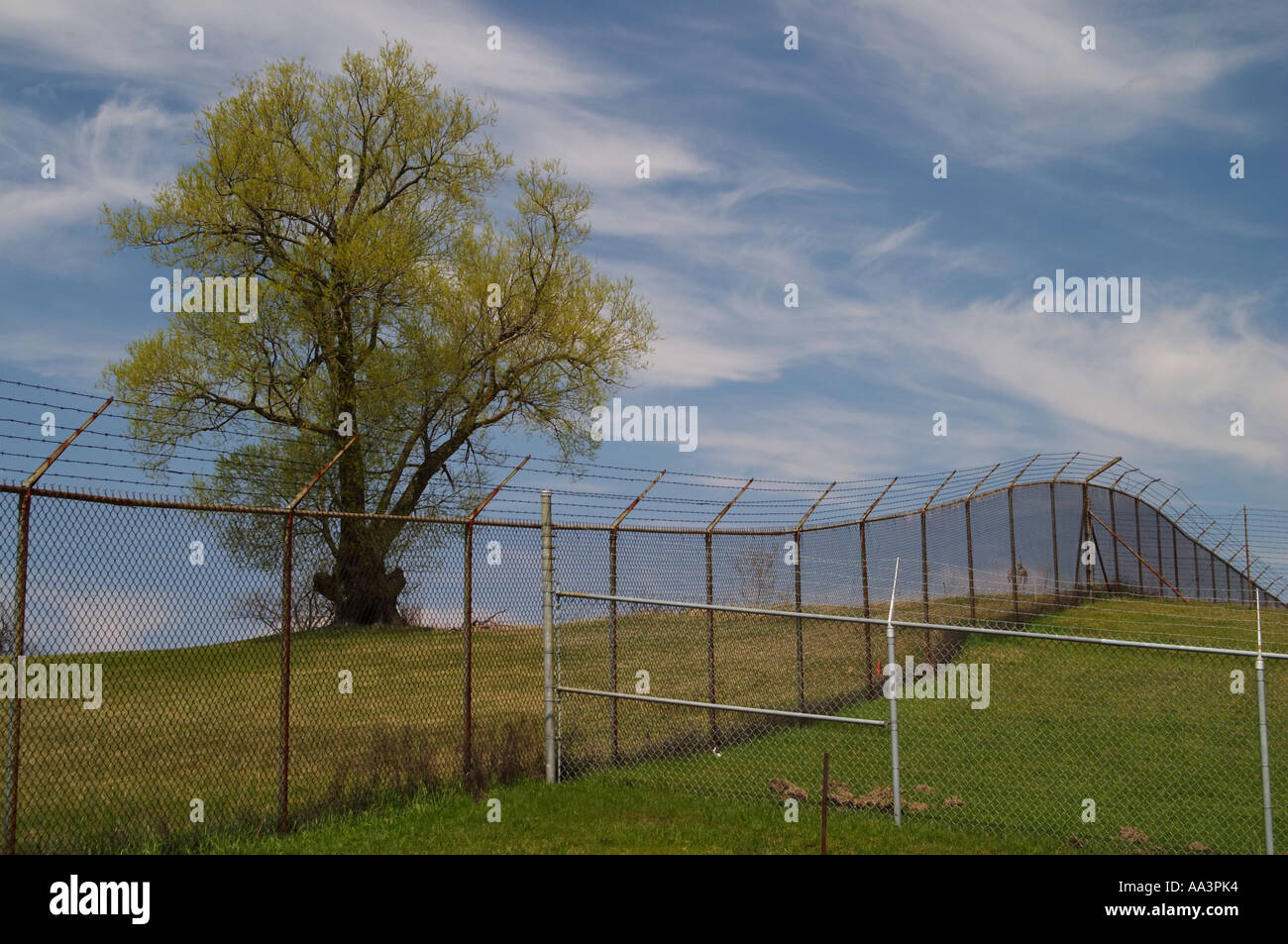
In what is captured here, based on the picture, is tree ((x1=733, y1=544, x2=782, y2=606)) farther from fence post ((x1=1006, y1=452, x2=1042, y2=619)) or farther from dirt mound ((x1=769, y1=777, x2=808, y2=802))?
fence post ((x1=1006, y1=452, x2=1042, y2=619))

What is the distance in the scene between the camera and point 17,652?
7.01m

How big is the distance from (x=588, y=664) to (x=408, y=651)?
1.94 metres

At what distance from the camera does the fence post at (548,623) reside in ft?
35.9

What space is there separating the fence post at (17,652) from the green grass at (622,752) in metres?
0.34

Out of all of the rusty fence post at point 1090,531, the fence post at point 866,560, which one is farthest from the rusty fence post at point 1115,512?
the fence post at point 866,560

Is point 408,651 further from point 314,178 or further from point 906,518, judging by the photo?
point 314,178

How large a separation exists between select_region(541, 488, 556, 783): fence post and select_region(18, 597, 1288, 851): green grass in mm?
210

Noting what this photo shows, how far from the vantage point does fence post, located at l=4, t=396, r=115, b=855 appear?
22.8 ft

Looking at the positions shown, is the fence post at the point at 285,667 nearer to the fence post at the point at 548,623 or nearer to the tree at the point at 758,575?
the fence post at the point at 548,623

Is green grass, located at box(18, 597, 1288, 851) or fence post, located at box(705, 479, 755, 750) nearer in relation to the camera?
green grass, located at box(18, 597, 1288, 851)

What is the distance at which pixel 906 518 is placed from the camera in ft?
54.3

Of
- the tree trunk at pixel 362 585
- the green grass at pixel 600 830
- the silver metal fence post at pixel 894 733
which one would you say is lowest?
the green grass at pixel 600 830

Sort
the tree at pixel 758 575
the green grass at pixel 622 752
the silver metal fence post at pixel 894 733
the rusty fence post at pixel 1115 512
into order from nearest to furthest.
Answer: the green grass at pixel 622 752 → the silver metal fence post at pixel 894 733 → the tree at pixel 758 575 → the rusty fence post at pixel 1115 512

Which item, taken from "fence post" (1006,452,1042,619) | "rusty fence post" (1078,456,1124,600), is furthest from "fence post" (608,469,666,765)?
"rusty fence post" (1078,456,1124,600)
